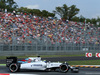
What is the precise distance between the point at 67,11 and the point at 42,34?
41.0 m

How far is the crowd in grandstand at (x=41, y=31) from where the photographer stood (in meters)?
29.9

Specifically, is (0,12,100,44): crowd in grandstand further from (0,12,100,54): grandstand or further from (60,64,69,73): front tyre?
(60,64,69,73): front tyre

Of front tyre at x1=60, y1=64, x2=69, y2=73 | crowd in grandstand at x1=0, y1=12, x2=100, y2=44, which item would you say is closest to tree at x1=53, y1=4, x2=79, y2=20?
crowd in grandstand at x1=0, y1=12, x2=100, y2=44

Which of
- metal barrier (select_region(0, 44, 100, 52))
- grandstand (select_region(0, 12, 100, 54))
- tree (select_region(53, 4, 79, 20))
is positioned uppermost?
tree (select_region(53, 4, 79, 20))

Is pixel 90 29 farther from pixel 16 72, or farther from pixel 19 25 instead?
pixel 16 72

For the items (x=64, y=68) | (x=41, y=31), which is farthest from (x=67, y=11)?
(x=64, y=68)

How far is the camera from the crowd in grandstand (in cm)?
2991

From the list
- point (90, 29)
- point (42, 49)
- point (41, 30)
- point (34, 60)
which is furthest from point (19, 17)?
point (34, 60)

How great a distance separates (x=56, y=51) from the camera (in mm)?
33031

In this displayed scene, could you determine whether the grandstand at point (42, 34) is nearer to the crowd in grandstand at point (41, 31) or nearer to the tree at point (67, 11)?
the crowd in grandstand at point (41, 31)

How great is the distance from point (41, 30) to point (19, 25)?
367 centimetres

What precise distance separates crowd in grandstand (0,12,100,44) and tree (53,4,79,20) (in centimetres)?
3052

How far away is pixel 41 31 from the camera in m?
33.5

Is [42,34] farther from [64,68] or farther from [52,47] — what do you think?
[64,68]
